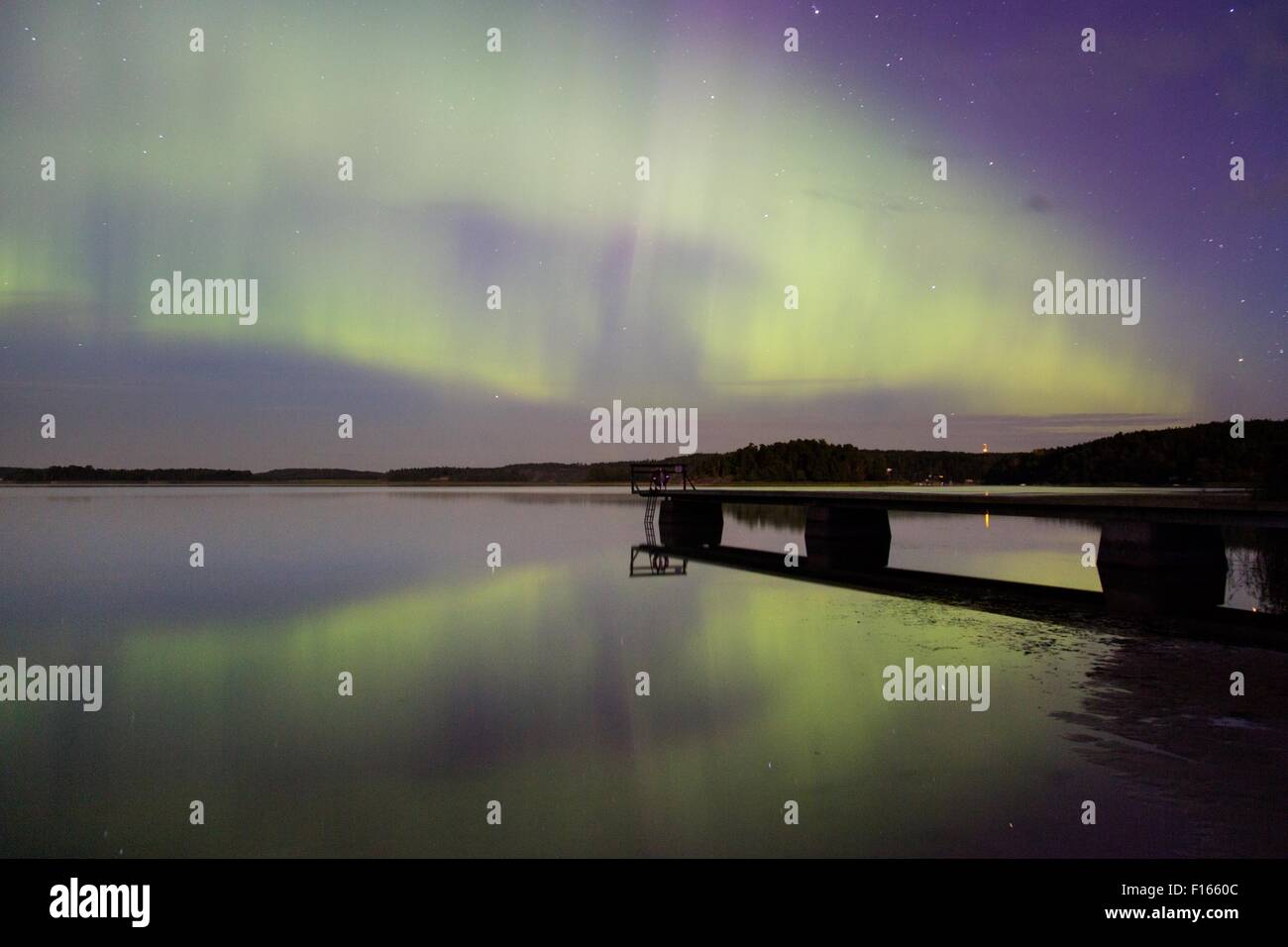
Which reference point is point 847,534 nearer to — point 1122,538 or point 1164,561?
point 1122,538

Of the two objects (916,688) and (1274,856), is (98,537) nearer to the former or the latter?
(916,688)

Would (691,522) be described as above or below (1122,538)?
below

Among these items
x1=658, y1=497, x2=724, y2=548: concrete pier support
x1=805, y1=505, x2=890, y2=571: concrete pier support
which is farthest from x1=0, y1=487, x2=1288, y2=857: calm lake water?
x1=658, y1=497, x2=724, y2=548: concrete pier support

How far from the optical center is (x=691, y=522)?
55.2 metres

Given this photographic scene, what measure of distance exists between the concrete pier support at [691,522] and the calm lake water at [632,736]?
28762 mm

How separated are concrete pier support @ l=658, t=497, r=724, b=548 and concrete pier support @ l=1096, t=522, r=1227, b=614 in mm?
27935

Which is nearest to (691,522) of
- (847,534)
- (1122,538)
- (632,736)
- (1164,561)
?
(847,534)

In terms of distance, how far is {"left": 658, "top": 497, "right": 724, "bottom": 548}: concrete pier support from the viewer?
54000 millimetres

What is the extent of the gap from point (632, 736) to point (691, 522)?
43867 mm

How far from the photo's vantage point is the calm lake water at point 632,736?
7.81 metres

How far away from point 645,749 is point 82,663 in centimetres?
1359

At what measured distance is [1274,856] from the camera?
6.56 metres

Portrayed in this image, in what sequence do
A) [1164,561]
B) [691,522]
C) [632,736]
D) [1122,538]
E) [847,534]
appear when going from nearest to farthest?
[632,736] → [1164,561] → [1122,538] → [847,534] → [691,522]
